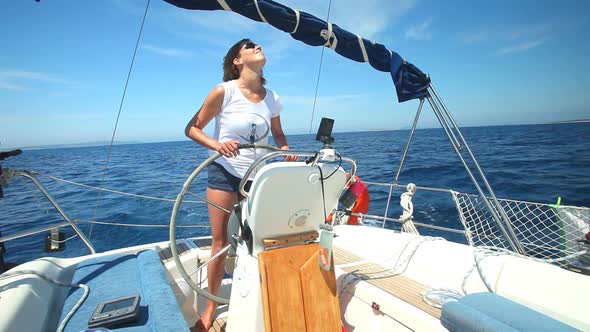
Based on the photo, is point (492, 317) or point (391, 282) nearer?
point (492, 317)

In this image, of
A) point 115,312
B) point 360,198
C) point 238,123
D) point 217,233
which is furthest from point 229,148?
point 360,198

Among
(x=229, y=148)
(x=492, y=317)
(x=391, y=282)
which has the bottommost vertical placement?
(x=391, y=282)

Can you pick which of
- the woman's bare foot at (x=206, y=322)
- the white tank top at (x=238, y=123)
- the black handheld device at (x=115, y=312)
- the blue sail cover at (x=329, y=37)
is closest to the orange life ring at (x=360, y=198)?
the blue sail cover at (x=329, y=37)

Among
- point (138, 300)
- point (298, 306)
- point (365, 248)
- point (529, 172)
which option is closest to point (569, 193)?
point (529, 172)

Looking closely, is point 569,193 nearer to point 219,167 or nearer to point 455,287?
point 455,287

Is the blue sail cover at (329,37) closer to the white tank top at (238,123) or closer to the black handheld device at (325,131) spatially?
the white tank top at (238,123)

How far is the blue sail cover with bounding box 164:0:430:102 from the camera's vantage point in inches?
78.1

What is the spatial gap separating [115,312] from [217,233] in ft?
2.19

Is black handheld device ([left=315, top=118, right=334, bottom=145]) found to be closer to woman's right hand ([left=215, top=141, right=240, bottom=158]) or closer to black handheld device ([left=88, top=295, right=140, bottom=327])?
woman's right hand ([left=215, top=141, right=240, bottom=158])

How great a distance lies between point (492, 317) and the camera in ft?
3.15

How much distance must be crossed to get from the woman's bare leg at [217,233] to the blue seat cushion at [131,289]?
315mm

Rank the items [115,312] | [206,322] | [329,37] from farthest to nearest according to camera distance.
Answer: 1. [329,37]
2. [206,322]
3. [115,312]

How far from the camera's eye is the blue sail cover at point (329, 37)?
1983mm

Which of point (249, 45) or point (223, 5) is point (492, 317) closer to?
point (249, 45)
